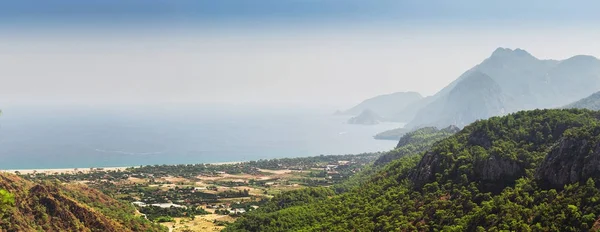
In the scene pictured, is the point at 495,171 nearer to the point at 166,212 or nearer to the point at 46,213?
the point at 46,213

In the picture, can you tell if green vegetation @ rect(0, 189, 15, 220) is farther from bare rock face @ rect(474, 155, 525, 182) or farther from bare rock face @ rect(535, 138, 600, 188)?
bare rock face @ rect(535, 138, 600, 188)

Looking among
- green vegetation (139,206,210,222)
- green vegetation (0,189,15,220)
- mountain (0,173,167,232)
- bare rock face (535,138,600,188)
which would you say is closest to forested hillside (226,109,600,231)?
bare rock face (535,138,600,188)

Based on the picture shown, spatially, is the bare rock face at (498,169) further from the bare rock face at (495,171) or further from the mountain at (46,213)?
the mountain at (46,213)

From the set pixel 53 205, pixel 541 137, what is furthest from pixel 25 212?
pixel 541 137

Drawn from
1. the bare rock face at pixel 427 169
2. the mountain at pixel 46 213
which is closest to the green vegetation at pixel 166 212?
the mountain at pixel 46 213

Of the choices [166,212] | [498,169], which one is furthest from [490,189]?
[166,212]
